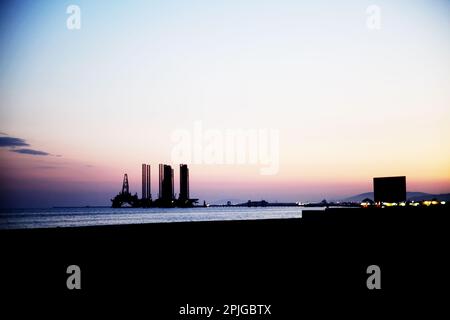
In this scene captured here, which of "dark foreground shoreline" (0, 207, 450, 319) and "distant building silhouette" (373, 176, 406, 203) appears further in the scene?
"distant building silhouette" (373, 176, 406, 203)

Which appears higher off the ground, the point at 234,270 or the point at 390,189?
the point at 390,189

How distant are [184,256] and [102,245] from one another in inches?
155

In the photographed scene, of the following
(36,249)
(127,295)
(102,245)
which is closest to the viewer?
(127,295)

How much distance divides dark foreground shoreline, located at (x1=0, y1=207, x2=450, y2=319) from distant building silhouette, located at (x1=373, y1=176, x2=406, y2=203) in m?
14.4

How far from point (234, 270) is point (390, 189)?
23.7m

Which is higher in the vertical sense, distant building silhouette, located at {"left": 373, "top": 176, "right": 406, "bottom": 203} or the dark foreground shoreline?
distant building silhouette, located at {"left": 373, "top": 176, "right": 406, "bottom": 203}

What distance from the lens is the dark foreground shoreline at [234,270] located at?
7480mm

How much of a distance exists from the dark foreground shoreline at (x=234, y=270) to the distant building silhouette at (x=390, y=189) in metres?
14.4

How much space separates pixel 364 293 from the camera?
779cm

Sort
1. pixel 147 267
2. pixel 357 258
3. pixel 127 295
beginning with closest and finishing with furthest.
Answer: pixel 127 295 → pixel 147 267 → pixel 357 258

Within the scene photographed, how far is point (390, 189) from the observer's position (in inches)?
1225

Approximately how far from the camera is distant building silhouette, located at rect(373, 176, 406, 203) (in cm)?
3083
